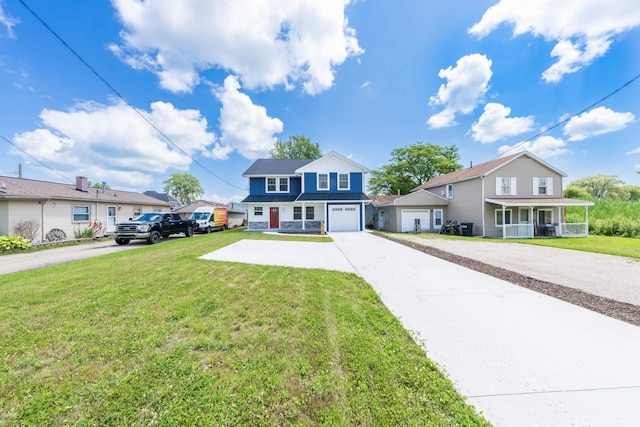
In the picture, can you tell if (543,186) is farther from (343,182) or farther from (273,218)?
(273,218)

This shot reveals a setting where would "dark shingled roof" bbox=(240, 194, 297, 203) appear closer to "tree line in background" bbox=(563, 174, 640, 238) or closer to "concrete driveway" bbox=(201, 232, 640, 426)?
"concrete driveway" bbox=(201, 232, 640, 426)

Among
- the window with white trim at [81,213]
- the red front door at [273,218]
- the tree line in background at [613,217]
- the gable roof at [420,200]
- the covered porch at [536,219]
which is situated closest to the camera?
the window with white trim at [81,213]

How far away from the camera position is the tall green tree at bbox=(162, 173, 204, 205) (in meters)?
55.2

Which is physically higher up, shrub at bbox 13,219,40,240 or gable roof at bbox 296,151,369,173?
gable roof at bbox 296,151,369,173

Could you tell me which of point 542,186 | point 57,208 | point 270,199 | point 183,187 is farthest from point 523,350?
point 183,187

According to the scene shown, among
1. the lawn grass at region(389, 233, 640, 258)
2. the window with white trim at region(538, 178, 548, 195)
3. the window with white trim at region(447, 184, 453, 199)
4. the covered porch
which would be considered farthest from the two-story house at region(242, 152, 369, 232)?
the window with white trim at region(538, 178, 548, 195)

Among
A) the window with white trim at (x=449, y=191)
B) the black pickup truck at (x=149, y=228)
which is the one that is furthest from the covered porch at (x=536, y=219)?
the black pickup truck at (x=149, y=228)

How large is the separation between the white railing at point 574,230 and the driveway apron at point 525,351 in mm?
19025

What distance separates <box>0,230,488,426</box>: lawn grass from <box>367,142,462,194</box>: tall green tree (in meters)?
33.2

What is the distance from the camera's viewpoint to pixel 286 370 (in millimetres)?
2453

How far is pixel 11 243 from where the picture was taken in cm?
1111

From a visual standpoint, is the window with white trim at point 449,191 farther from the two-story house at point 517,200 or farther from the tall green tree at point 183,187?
the tall green tree at point 183,187

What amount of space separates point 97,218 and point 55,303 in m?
18.0

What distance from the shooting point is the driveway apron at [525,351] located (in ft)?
6.76
